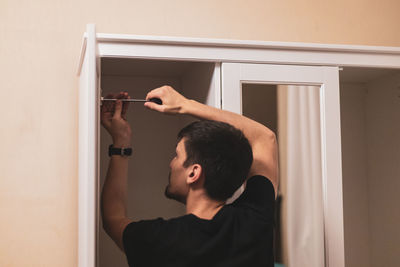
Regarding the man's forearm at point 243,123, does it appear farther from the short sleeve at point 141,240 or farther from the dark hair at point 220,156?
Answer: the short sleeve at point 141,240

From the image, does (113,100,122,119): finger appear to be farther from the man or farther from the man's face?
the man's face

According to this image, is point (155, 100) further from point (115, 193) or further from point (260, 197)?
point (260, 197)

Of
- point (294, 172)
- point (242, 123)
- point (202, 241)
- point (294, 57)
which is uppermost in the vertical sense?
point (294, 57)

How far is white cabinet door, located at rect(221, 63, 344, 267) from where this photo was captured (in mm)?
1377

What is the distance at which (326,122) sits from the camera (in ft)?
4.69

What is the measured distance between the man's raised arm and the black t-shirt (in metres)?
0.18

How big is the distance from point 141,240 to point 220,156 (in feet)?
0.87

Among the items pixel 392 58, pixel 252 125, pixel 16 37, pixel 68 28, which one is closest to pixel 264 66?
pixel 252 125

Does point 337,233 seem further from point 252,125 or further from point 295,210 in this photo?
point 252,125

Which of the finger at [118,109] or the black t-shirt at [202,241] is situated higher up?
the finger at [118,109]

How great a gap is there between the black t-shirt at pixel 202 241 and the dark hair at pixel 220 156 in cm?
6

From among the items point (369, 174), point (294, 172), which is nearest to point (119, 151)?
point (294, 172)

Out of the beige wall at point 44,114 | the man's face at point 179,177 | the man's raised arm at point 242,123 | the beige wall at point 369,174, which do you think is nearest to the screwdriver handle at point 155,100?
the man's raised arm at point 242,123

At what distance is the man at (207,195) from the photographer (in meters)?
1.02
